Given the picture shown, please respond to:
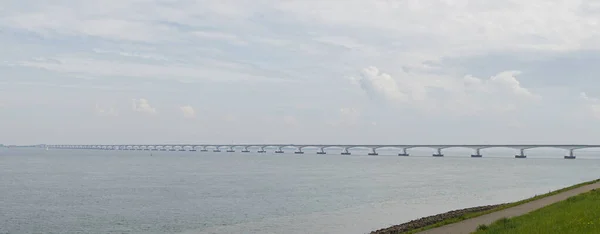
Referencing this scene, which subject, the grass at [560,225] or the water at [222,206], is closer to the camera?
the grass at [560,225]

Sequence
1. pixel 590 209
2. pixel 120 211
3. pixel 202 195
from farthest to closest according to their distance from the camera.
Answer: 1. pixel 202 195
2. pixel 120 211
3. pixel 590 209

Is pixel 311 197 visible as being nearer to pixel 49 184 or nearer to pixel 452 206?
pixel 452 206

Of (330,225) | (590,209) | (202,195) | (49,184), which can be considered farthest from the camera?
(49,184)

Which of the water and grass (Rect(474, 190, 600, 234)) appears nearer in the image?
grass (Rect(474, 190, 600, 234))

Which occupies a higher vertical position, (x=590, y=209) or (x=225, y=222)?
(x=590, y=209)

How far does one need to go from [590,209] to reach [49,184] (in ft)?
192

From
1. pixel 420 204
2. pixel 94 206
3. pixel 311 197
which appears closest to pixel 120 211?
pixel 94 206

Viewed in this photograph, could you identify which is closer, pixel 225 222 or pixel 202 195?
pixel 225 222

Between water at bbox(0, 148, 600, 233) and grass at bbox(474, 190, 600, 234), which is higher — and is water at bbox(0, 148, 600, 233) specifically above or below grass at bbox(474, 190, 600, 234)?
below

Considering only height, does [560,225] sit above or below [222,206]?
above

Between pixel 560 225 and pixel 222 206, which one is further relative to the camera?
pixel 222 206

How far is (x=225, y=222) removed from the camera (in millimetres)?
34906

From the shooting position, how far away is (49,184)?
6425 centimetres

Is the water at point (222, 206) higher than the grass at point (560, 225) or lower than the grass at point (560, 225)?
lower
